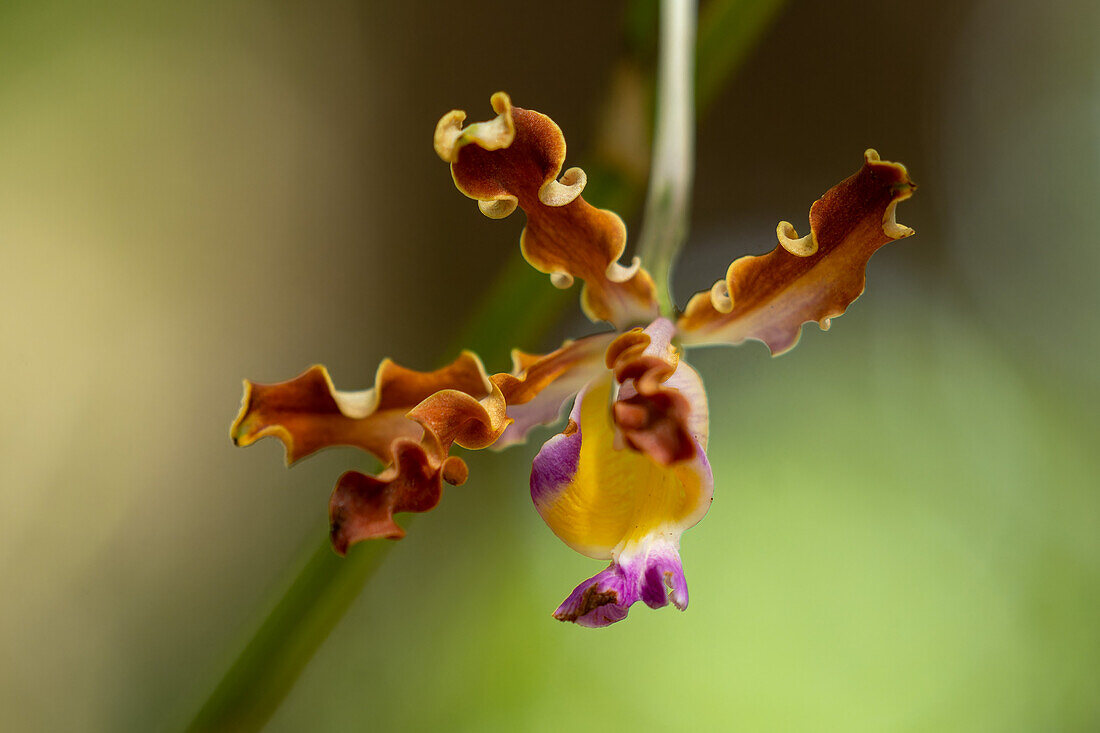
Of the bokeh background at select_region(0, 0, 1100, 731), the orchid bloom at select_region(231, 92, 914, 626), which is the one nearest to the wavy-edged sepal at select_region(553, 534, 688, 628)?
the orchid bloom at select_region(231, 92, 914, 626)

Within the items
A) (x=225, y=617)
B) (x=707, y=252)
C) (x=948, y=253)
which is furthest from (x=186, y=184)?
(x=948, y=253)

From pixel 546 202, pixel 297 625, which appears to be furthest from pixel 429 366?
pixel 546 202

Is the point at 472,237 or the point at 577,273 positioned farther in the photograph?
the point at 472,237

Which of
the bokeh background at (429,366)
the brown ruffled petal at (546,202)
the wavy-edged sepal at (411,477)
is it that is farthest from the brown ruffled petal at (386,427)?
the bokeh background at (429,366)

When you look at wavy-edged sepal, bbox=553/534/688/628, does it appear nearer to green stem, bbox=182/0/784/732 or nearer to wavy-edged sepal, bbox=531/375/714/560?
wavy-edged sepal, bbox=531/375/714/560

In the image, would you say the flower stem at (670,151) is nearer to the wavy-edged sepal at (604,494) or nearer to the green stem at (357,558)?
the green stem at (357,558)

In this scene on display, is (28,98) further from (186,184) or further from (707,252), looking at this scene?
(707,252)
